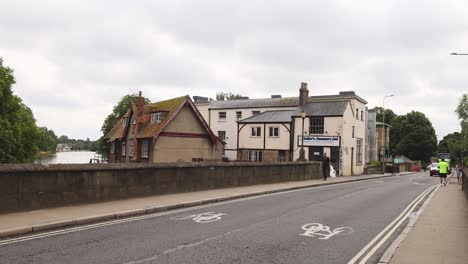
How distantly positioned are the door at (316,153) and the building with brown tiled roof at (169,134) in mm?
9806

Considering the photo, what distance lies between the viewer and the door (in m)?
44.9

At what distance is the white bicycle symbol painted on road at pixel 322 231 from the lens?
952 cm

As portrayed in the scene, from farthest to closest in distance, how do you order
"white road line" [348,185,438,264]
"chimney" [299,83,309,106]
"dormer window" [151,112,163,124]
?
"chimney" [299,83,309,106], "dormer window" [151,112,163,124], "white road line" [348,185,438,264]

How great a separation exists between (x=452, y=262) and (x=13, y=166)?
9.58m

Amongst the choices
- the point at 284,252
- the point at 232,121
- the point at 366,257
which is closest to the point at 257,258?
the point at 284,252

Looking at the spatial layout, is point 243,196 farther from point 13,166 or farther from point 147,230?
point 13,166

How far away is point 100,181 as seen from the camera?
1276 cm

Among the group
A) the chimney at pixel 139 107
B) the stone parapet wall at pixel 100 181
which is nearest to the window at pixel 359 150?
the chimney at pixel 139 107

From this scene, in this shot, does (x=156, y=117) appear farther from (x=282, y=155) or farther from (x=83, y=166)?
(x=83, y=166)

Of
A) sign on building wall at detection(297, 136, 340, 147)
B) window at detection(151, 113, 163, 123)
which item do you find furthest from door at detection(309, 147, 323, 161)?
window at detection(151, 113, 163, 123)

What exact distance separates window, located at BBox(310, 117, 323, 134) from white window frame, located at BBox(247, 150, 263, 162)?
6.83 meters

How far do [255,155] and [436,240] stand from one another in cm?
4026

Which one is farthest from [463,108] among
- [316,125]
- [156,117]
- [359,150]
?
[156,117]

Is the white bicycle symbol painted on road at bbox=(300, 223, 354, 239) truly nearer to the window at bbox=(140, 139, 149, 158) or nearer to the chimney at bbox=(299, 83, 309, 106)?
the window at bbox=(140, 139, 149, 158)
